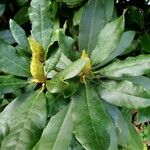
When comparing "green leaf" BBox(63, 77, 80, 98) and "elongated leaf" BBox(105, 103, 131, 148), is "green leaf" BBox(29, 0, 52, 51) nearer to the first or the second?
"green leaf" BBox(63, 77, 80, 98)

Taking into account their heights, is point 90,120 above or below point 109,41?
below

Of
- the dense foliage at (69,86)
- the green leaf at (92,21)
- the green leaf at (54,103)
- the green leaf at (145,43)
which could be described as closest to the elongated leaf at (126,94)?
the dense foliage at (69,86)

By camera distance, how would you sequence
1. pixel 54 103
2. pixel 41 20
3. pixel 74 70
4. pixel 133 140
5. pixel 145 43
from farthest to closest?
1. pixel 145 43
2. pixel 133 140
3. pixel 41 20
4. pixel 54 103
5. pixel 74 70

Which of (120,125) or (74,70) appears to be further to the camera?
(120,125)

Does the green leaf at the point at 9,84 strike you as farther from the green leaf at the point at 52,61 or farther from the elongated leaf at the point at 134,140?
the elongated leaf at the point at 134,140

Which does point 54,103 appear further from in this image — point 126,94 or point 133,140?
point 133,140

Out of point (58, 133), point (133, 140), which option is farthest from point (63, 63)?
point (133, 140)

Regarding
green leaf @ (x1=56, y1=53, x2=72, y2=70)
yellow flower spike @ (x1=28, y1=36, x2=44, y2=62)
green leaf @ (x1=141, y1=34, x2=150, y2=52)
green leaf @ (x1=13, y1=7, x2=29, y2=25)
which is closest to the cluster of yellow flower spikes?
yellow flower spike @ (x1=28, y1=36, x2=44, y2=62)
